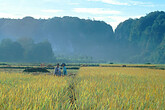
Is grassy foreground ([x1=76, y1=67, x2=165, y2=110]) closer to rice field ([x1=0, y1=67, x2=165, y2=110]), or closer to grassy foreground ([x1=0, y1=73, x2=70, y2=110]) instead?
rice field ([x1=0, y1=67, x2=165, y2=110])

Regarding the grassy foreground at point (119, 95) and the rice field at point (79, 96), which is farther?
the grassy foreground at point (119, 95)

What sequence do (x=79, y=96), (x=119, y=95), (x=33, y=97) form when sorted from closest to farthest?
(x=33, y=97) → (x=79, y=96) → (x=119, y=95)

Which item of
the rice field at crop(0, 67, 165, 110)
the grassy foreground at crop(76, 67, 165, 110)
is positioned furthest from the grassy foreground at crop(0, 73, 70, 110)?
the grassy foreground at crop(76, 67, 165, 110)

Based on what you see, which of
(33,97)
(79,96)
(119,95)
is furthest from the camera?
(119,95)

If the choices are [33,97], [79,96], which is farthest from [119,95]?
[33,97]

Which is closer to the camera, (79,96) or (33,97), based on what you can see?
(33,97)

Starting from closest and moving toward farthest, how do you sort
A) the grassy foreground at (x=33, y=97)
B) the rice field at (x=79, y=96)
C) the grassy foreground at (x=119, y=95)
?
the grassy foreground at (x=33, y=97), the rice field at (x=79, y=96), the grassy foreground at (x=119, y=95)

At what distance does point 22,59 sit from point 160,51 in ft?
322

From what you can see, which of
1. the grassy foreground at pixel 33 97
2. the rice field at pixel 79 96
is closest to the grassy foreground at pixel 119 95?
the rice field at pixel 79 96

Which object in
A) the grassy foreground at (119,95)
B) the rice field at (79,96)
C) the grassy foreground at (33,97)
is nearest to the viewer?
the grassy foreground at (33,97)

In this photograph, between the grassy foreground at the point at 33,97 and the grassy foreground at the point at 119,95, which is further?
the grassy foreground at the point at 119,95

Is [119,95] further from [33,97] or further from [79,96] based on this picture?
[33,97]

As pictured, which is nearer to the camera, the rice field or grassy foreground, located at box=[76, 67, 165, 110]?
the rice field

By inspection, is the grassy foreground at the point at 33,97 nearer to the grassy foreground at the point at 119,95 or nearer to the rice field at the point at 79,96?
the rice field at the point at 79,96
